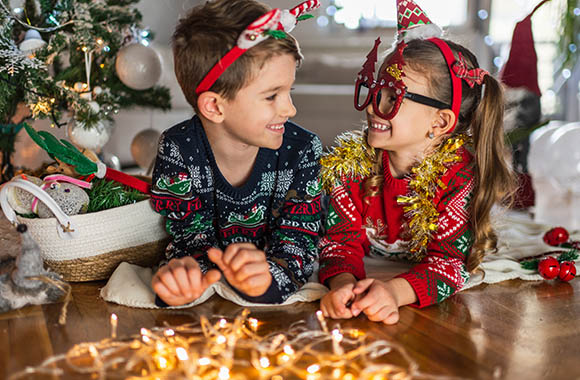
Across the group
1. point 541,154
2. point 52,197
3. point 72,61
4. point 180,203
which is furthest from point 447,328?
point 541,154

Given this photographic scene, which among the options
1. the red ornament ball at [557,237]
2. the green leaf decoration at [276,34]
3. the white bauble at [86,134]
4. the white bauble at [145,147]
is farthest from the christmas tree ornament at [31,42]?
the red ornament ball at [557,237]

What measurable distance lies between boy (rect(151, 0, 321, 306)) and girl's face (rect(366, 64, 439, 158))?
19 centimetres

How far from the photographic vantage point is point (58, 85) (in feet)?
5.98

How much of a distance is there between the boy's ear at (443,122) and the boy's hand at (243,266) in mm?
604

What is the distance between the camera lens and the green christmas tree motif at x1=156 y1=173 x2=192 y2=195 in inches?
58.6

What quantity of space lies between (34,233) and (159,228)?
12.8 inches

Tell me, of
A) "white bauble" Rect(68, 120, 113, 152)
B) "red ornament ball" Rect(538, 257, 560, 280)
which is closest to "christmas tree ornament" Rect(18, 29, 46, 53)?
"white bauble" Rect(68, 120, 113, 152)

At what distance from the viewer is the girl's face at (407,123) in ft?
4.71

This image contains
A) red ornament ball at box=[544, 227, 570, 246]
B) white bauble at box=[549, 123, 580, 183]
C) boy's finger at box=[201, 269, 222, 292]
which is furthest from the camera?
white bauble at box=[549, 123, 580, 183]

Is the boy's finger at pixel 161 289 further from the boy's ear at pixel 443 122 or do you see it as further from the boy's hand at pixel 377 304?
the boy's ear at pixel 443 122

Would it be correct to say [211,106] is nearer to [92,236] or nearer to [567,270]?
[92,236]

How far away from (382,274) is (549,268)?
1.50 feet

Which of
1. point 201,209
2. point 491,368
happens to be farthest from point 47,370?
point 491,368

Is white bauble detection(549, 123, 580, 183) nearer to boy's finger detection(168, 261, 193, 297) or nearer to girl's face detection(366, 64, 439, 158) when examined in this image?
girl's face detection(366, 64, 439, 158)
